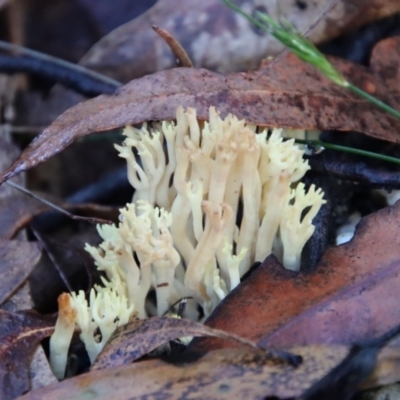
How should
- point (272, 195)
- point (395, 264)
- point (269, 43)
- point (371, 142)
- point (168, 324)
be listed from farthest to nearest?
point (269, 43)
point (371, 142)
point (272, 195)
point (395, 264)
point (168, 324)

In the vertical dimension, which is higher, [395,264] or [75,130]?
[75,130]

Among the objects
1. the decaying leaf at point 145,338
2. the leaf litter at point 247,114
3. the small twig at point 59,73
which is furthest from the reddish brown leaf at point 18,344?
the small twig at point 59,73

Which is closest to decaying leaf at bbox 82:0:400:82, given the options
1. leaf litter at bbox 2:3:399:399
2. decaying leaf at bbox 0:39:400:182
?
leaf litter at bbox 2:3:399:399

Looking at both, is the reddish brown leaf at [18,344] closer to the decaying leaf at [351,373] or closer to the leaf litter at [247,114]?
the leaf litter at [247,114]

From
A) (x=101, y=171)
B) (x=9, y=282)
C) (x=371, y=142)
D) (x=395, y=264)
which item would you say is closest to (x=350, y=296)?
(x=395, y=264)

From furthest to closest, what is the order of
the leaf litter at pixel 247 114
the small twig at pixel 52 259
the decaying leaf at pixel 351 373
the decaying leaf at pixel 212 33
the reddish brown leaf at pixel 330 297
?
the decaying leaf at pixel 212 33, the small twig at pixel 52 259, the leaf litter at pixel 247 114, the reddish brown leaf at pixel 330 297, the decaying leaf at pixel 351 373

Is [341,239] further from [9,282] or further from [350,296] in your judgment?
[9,282]

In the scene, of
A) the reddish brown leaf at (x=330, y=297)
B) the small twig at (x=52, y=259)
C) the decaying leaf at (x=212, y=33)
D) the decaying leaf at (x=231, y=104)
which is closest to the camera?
the reddish brown leaf at (x=330, y=297)

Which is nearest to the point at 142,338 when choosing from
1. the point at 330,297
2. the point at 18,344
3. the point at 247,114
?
the point at 18,344
